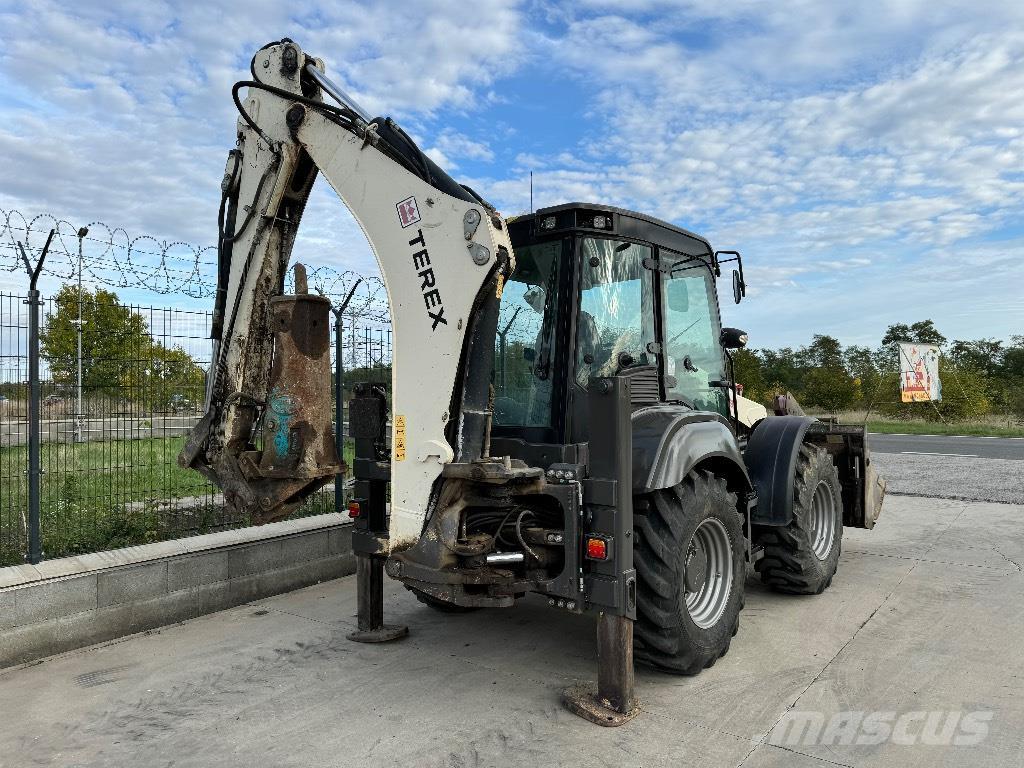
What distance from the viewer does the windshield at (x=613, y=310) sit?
3.92 m

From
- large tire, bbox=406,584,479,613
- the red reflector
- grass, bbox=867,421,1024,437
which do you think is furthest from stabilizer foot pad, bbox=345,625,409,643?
grass, bbox=867,421,1024,437

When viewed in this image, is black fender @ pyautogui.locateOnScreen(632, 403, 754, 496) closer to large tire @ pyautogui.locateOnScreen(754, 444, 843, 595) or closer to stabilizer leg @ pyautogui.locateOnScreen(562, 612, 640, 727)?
stabilizer leg @ pyautogui.locateOnScreen(562, 612, 640, 727)

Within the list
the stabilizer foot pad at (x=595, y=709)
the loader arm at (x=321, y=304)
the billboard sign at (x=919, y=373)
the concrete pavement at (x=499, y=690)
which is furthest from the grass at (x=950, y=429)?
the loader arm at (x=321, y=304)

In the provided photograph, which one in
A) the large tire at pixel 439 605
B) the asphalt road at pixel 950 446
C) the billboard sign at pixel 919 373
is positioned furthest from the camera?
the billboard sign at pixel 919 373

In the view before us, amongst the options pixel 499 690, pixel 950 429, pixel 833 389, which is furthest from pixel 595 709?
pixel 833 389

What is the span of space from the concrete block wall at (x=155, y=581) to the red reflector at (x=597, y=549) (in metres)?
3.14

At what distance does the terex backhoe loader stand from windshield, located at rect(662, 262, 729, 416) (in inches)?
1.8

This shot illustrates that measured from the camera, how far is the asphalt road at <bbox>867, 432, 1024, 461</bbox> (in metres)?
16.6

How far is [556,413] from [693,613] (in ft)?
4.74

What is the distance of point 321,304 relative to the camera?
3.85 m

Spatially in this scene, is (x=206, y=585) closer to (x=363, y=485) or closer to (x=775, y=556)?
(x=363, y=485)

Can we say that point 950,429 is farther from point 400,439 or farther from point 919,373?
point 400,439

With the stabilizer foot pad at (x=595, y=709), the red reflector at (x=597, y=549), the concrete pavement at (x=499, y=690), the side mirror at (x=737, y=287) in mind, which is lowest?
the concrete pavement at (x=499, y=690)

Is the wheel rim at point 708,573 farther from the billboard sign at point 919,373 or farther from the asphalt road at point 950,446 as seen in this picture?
the billboard sign at point 919,373
